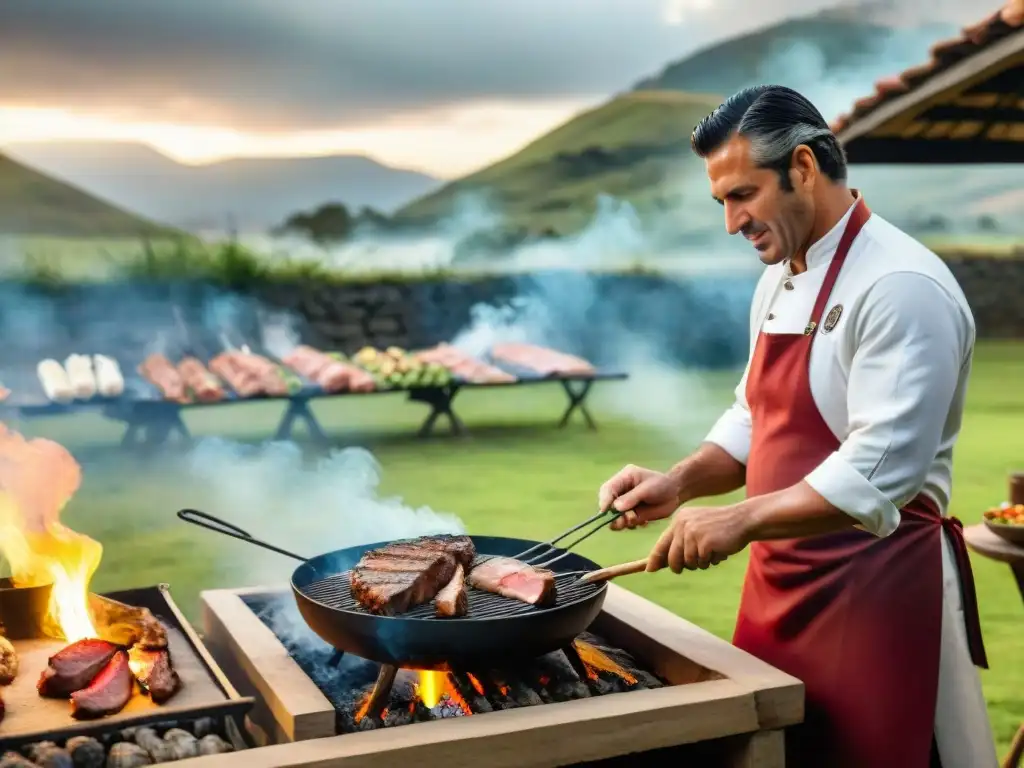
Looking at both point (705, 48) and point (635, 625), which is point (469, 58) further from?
point (635, 625)

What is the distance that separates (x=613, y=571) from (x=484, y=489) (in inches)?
237

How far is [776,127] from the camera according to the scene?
2027 millimetres

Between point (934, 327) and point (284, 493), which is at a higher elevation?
point (934, 327)

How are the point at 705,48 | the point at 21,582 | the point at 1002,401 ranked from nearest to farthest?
1. the point at 21,582
2. the point at 1002,401
3. the point at 705,48

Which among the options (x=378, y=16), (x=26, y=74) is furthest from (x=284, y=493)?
(x=378, y=16)

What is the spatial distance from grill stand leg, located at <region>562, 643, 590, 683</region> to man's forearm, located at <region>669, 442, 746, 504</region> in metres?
0.47

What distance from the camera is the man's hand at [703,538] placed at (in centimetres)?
196

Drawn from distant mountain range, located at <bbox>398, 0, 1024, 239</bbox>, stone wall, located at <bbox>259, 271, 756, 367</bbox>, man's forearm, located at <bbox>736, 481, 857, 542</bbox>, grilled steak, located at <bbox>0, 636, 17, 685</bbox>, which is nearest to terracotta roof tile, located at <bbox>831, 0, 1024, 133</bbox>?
man's forearm, located at <bbox>736, 481, 857, 542</bbox>

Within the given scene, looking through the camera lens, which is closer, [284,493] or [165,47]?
[284,493]

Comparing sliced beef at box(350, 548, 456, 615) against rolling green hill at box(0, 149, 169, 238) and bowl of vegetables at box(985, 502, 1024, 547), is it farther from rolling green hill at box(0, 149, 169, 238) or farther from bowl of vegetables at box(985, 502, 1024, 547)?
rolling green hill at box(0, 149, 169, 238)

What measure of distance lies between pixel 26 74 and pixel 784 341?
1993 cm

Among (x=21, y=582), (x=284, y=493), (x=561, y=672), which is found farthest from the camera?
(x=284, y=493)

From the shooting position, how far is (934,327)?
190 centimetres

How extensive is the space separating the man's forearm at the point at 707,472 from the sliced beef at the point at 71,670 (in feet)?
4.56
